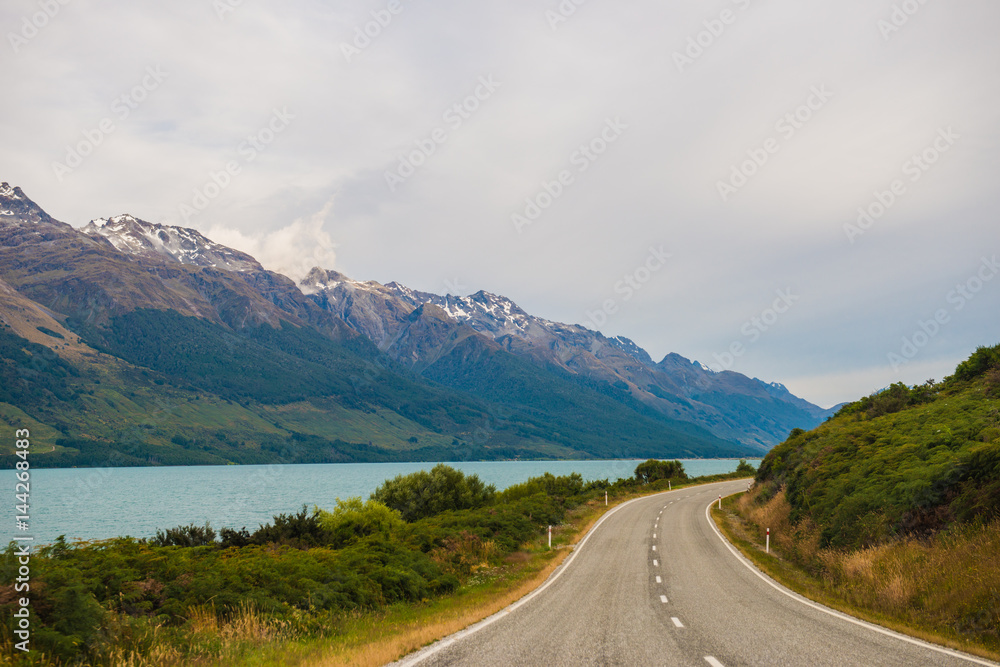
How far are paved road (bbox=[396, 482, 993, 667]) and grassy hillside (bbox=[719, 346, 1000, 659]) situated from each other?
159cm

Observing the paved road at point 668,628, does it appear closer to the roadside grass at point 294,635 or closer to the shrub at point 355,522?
the roadside grass at point 294,635

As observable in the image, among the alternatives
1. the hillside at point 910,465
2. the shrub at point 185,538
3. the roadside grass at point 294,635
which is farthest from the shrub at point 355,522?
the hillside at point 910,465

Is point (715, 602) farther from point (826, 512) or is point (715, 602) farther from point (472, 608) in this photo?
point (826, 512)

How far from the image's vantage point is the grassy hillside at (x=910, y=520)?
41.6ft

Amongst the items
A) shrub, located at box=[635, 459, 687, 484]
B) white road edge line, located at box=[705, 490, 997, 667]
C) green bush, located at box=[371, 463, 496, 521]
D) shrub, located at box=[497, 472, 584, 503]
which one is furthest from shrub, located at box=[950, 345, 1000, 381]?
shrub, located at box=[635, 459, 687, 484]

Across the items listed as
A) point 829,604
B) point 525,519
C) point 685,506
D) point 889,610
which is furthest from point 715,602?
point 685,506

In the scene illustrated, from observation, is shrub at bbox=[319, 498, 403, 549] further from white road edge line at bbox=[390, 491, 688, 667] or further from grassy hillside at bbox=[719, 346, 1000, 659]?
grassy hillside at bbox=[719, 346, 1000, 659]

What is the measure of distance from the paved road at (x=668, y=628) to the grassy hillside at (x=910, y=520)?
1.59 meters

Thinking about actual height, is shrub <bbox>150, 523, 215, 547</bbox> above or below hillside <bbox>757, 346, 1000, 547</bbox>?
below

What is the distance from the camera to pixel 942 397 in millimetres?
29953

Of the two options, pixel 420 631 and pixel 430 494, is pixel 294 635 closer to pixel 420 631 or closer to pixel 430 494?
pixel 420 631

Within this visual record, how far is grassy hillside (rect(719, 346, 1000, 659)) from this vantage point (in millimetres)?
12670

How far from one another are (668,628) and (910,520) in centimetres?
1057

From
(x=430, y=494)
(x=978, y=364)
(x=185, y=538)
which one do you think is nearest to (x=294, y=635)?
(x=185, y=538)
